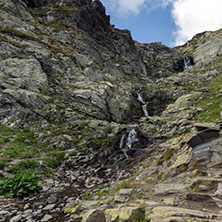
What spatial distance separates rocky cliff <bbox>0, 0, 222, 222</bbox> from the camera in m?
7.10

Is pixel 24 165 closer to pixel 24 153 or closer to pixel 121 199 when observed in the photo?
pixel 24 153

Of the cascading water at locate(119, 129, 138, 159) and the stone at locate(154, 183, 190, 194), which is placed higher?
the cascading water at locate(119, 129, 138, 159)

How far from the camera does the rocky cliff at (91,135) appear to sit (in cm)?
710

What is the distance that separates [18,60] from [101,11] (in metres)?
70.2

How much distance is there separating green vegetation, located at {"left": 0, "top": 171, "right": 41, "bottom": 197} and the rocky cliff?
64 centimetres

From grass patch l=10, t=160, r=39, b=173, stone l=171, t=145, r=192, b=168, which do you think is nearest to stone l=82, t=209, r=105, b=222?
stone l=171, t=145, r=192, b=168

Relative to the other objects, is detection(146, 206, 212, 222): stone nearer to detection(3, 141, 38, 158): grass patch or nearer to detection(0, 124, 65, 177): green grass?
detection(0, 124, 65, 177): green grass

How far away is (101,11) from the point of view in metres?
82.1

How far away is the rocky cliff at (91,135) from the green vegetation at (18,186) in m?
0.64

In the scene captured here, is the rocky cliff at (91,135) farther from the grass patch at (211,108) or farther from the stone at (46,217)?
the grass patch at (211,108)

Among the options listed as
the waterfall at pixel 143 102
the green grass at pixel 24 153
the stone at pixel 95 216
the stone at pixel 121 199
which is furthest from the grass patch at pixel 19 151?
the waterfall at pixel 143 102

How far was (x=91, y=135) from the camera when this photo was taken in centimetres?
2319

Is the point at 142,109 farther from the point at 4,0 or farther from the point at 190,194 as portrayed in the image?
the point at 4,0

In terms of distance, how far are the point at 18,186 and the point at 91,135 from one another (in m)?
13.5
